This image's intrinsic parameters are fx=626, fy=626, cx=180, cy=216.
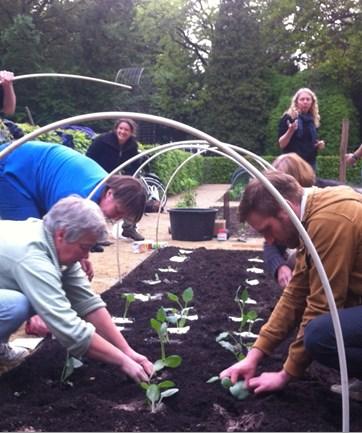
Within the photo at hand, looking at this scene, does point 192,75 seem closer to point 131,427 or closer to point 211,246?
point 211,246

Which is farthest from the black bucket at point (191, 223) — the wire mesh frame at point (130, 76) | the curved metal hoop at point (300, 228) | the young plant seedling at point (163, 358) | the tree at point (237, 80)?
the wire mesh frame at point (130, 76)

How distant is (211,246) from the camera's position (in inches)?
263

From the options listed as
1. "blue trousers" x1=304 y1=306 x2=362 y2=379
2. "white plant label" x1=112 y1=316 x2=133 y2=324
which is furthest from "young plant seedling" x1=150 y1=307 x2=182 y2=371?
"blue trousers" x1=304 y1=306 x2=362 y2=379

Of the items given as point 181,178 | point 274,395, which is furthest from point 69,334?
point 181,178

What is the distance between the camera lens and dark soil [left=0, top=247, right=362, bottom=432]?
6.86ft

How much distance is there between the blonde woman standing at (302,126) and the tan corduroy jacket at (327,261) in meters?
3.20

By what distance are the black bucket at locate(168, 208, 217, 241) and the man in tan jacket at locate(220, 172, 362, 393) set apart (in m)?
4.52

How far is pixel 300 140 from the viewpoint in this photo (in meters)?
5.52

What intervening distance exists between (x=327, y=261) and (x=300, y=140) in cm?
360

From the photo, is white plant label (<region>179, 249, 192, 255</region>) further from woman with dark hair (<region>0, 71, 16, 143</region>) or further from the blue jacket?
the blue jacket

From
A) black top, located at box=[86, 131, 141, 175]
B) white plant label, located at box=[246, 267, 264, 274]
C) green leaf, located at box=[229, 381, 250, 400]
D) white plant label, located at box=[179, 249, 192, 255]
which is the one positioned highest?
black top, located at box=[86, 131, 141, 175]

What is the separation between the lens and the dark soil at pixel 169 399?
82.4 inches

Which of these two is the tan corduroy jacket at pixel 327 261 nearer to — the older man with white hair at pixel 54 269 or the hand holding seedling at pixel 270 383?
the hand holding seedling at pixel 270 383

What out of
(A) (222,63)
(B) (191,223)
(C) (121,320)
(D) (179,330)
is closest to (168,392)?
(D) (179,330)
